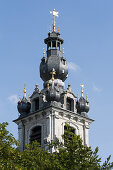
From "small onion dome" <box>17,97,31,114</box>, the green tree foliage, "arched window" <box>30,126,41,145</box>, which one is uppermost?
"small onion dome" <box>17,97,31,114</box>

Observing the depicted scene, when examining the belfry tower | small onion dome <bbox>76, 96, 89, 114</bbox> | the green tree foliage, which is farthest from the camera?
small onion dome <bbox>76, 96, 89, 114</bbox>

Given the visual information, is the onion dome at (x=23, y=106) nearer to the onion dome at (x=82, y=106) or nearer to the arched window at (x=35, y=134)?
the arched window at (x=35, y=134)

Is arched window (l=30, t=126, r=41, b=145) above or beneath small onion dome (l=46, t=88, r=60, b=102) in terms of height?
beneath

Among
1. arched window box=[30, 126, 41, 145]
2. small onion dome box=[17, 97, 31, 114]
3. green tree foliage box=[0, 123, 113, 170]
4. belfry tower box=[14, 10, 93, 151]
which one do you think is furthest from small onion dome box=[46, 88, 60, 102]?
green tree foliage box=[0, 123, 113, 170]

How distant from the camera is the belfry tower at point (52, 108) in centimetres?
6638

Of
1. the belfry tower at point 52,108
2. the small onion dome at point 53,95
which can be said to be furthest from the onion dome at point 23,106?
the small onion dome at point 53,95

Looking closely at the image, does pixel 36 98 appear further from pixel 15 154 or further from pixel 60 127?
pixel 15 154

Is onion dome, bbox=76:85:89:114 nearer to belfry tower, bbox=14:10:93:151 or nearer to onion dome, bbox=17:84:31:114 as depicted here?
belfry tower, bbox=14:10:93:151

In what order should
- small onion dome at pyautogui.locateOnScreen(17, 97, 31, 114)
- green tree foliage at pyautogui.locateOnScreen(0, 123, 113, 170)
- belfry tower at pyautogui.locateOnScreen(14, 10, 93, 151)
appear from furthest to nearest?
small onion dome at pyautogui.locateOnScreen(17, 97, 31, 114) → belfry tower at pyautogui.locateOnScreen(14, 10, 93, 151) → green tree foliage at pyautogui.locateOnScreen(0, 123, 113, 170)

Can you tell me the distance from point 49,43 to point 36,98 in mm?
8245

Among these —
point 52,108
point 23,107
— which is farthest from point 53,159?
point 23,107

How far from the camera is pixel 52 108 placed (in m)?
66.1

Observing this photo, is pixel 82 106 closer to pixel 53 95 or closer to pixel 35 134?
pixel 53 95

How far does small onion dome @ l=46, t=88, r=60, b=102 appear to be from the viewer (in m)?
67.5
